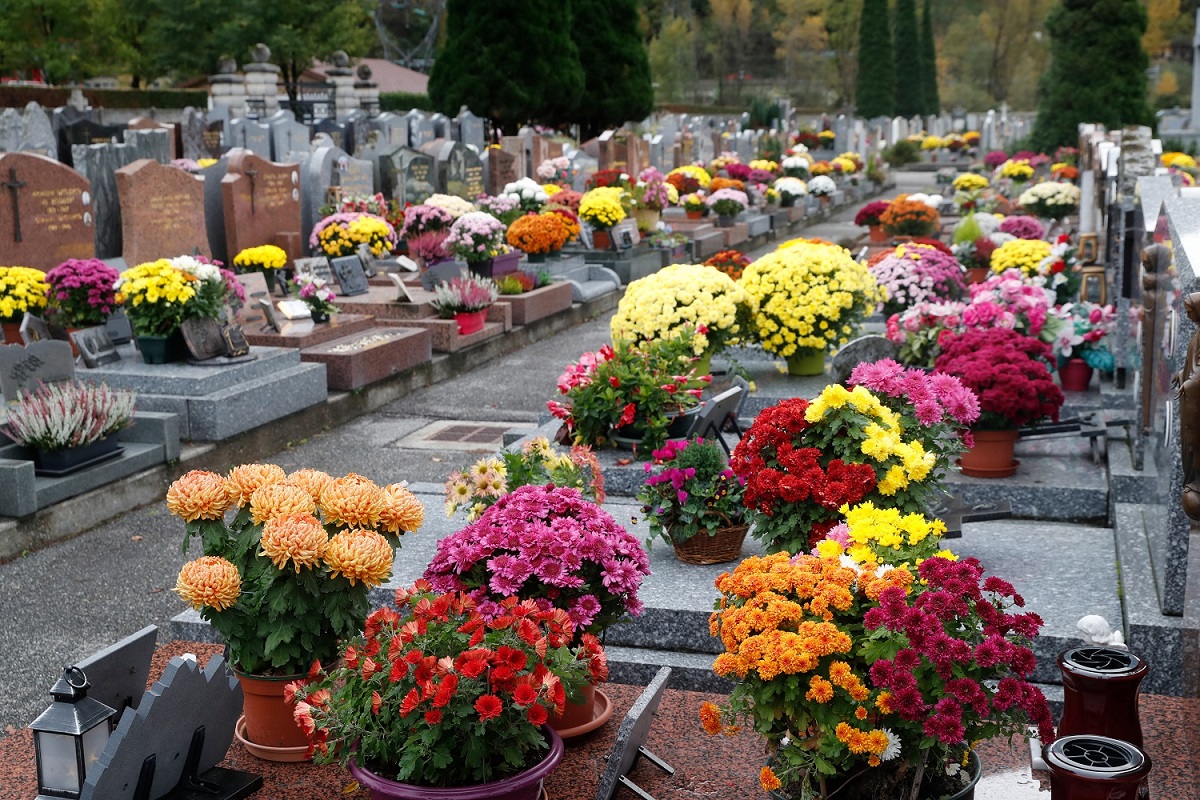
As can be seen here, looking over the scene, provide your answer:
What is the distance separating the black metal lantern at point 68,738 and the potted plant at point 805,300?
5.94 m

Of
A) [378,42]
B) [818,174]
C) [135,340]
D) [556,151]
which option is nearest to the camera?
[135,340]

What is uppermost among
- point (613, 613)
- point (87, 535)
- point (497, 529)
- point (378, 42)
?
point (378, 42)

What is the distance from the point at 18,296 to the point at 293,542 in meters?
7.12

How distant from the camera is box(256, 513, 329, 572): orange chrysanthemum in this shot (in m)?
3.67

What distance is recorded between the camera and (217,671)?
146 inches

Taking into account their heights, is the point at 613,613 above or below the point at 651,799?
above

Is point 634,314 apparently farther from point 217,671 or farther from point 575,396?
point 217,671

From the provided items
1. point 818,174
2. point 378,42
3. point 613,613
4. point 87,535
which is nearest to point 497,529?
point 613,613

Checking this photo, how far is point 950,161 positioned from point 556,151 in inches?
1147

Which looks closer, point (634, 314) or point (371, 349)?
point (634, 314)

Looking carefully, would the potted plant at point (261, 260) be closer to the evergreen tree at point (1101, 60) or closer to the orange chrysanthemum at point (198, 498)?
the orange chrysanthemum at point (198, 498)

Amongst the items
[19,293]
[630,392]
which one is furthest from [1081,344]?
[19,293]

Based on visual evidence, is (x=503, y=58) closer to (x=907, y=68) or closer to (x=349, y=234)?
(x=349, y=234)

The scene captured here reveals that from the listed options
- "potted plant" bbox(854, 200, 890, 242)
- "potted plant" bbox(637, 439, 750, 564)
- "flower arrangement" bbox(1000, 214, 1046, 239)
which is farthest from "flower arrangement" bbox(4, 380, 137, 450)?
"potted plant" bbox(854, 200, 890, 242)
